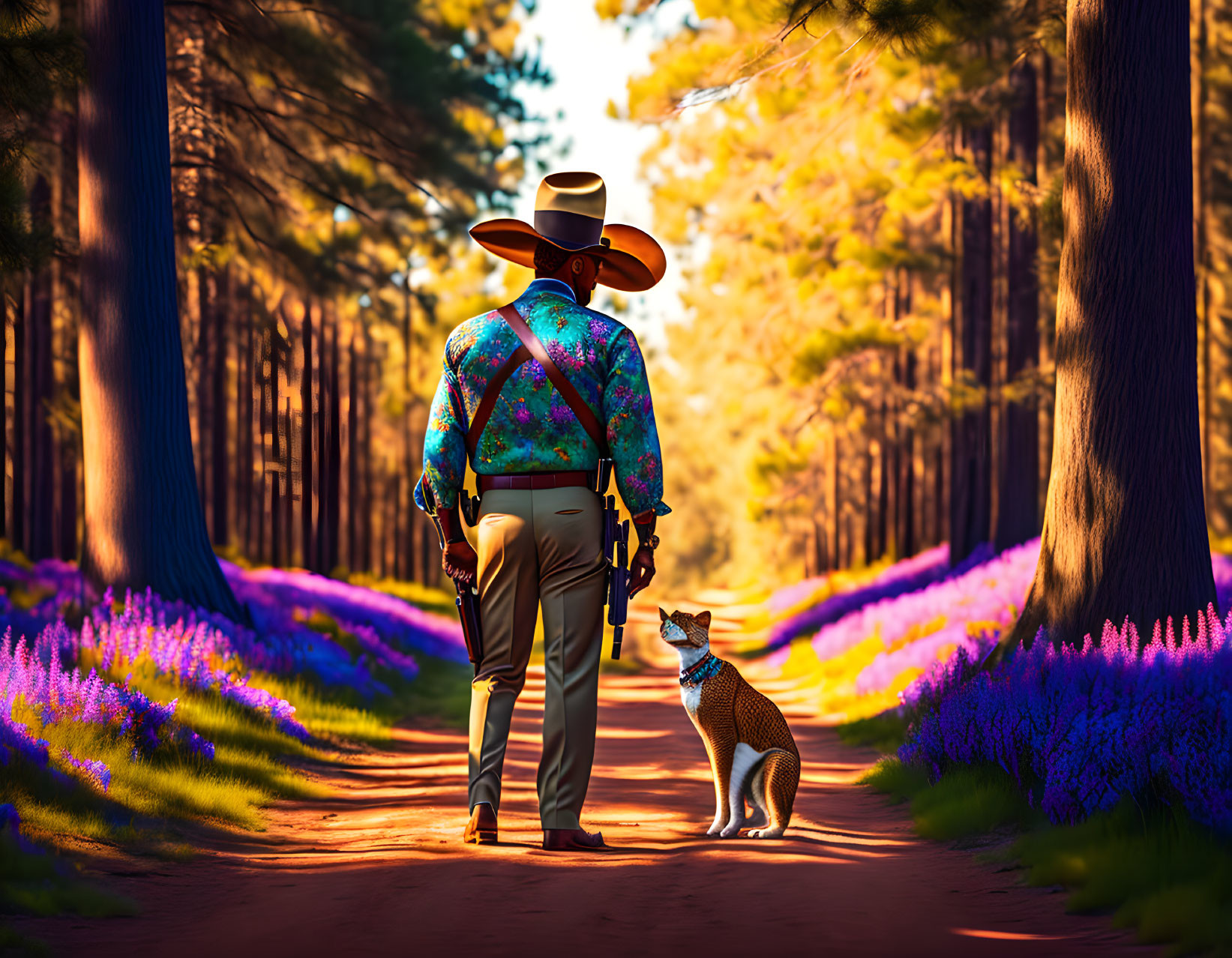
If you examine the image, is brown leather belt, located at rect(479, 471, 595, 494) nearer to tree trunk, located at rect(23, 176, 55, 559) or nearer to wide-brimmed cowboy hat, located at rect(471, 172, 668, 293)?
wide-brimmed cowboy hat, located at rect(471, 172, 668, 293)

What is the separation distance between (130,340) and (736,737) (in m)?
8.10

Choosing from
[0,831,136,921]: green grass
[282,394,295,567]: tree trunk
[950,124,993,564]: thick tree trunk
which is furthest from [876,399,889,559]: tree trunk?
[0,831,136,921]: green grass

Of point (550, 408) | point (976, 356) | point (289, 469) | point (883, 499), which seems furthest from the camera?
point (883, 499)

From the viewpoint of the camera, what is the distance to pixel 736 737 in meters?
6.62

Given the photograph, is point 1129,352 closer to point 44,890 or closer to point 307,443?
point 44,890

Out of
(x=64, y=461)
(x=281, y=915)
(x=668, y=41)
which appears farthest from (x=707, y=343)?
(x=281, y=915)

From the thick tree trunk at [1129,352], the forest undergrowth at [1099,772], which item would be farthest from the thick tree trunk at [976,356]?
the thick tree trunk at [1129,352]

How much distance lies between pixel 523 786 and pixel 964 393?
14.4 meters

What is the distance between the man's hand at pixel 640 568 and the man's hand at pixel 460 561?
842mm

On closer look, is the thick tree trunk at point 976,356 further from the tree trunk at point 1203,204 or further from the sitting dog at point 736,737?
the sitting dog at point 736,737

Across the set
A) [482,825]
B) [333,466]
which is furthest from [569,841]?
[333,466]

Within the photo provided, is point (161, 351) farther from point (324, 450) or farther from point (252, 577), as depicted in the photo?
point (324, 450)

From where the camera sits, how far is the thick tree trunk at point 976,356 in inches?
851

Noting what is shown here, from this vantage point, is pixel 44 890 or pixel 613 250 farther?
pixel 613 250
